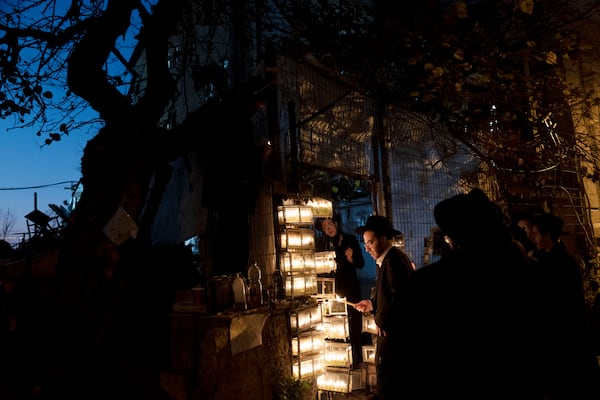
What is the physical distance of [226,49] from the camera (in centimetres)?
1553

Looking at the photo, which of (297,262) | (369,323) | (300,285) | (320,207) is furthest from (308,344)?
(320,207)

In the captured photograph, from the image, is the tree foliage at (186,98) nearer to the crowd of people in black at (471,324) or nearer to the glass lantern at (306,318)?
the glass lantern at (306,318)

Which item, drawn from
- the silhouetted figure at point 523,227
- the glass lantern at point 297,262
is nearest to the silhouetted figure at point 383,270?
the glass lantern at point 297,262

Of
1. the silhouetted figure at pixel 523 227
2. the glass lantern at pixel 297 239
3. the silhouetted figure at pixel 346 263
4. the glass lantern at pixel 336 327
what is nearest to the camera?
the glass lantern at pixel 297 239

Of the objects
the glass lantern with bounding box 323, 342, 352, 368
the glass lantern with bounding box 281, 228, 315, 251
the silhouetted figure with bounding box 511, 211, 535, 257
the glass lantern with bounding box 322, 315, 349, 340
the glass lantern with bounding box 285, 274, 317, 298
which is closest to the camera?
the glass lantern with bounding box 285, 274, 317, 298

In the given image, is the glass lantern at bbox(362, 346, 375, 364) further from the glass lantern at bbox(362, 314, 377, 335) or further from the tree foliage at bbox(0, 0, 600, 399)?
the tree foliage at bbox(0, 0, 600, 399)

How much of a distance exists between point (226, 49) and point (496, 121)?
34.9ft

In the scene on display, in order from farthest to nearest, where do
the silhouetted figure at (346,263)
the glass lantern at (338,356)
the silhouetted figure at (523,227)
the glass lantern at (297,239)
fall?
1. the silhouetted figure at (346,263)
2. the silhouetted figure at (523,227)
3. the glass lantern at (338,356)
4. the glass lantern at (297,239)

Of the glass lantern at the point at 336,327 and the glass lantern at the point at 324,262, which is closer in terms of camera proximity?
the glass lantern at the point at 336,327

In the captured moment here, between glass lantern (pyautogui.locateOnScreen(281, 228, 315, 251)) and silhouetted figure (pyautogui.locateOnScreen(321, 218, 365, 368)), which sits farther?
silhouetted figure (pyautogui.locateOnScreen(321, 218, 365, 368))

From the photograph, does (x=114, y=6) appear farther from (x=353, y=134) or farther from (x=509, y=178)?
(x=509, y=178)

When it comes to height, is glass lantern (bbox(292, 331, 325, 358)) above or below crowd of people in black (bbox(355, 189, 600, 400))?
below

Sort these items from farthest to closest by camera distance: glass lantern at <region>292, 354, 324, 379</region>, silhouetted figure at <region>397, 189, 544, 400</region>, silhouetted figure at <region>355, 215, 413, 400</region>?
1. glass lantern at <region>292, 354, 324, 379</region>
2. silhouetted figure at <region>355, 215, 413, 400</region>
3. silhouetted figure at <region>397, 189, 544, 400</region>

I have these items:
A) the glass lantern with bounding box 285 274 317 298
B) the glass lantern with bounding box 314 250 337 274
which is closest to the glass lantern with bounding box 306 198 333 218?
the glass lantern with bounding box 314 250 337 274
